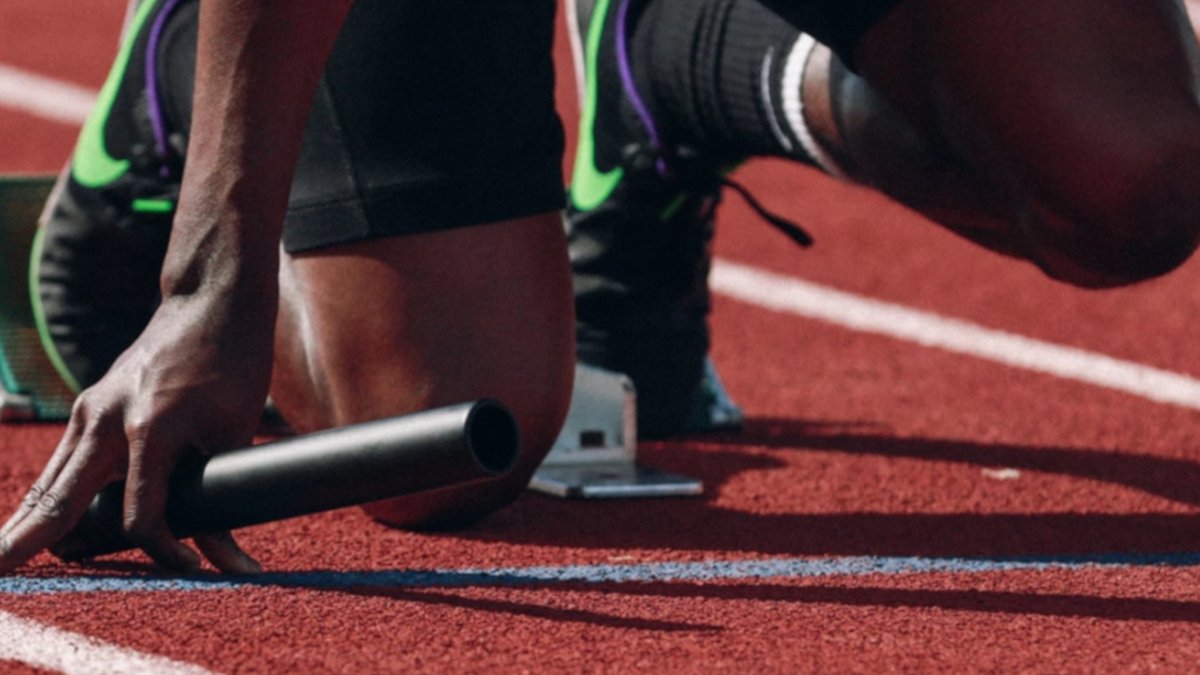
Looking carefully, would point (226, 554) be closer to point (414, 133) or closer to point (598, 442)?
point (414, 133)

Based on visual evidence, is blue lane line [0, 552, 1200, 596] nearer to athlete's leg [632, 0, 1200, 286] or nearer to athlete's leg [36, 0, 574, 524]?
athlete's leg [36, 0, 574, 524]

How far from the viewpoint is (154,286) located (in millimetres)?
3266

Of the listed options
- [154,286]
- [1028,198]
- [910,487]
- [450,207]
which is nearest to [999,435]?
[910,487]

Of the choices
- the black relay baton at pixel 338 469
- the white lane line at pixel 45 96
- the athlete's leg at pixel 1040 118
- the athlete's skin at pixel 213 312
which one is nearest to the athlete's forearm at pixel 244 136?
the athlete's skin at pixel 213 312

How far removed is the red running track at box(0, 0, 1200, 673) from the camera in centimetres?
210

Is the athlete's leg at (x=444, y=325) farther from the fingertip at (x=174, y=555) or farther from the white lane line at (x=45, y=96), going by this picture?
the white lane line at (x=45, y=96)

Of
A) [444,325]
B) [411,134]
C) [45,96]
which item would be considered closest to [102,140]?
[411,134]

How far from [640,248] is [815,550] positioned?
77 centimetres

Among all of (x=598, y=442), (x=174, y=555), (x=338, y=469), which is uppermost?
(x=338, y=469)

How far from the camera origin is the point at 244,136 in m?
2.29

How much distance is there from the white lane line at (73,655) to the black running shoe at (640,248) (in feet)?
4.20

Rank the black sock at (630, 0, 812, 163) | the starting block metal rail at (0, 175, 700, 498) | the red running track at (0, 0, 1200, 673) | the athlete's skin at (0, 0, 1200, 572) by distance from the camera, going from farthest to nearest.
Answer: the black sock at (630, 0, 812, 163)
the starting block metal rail at (0, 175, 700, 498)
the athlete's skin at (0, 0, 1200, 572)
the red running track at (0, 0, 1200, 673)

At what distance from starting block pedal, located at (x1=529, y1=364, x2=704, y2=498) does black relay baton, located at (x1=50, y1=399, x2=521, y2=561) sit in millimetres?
742

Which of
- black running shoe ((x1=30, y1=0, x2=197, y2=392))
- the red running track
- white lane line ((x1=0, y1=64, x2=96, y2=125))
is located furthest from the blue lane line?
white lane line ((x1=0, y1=64, x2=96, y2=125))
